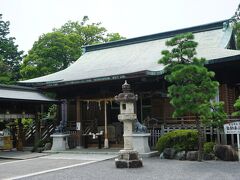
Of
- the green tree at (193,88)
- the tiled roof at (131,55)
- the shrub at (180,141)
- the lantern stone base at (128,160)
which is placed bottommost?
the lantern stone base at (128,160)

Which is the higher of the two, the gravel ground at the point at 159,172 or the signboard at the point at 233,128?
the signboard at the point at 233,128

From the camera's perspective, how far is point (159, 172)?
32.4 ft

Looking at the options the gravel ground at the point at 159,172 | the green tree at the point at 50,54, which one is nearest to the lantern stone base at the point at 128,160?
the gravel ground at the point at 159,172

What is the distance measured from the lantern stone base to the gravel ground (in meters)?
0.26

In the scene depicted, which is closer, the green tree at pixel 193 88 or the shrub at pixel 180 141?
the green tree at pixel 193 88

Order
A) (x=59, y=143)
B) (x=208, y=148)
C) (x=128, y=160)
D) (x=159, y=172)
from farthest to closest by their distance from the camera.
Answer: (x=59, y=143) < (x=208, y=148) < (x=128, y=160) < (x=159, y=172)

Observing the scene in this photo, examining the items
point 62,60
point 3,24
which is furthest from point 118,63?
point 3,24

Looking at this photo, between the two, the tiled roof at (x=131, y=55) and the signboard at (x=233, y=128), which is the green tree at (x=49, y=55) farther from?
the signboard at (x=233, y=128)

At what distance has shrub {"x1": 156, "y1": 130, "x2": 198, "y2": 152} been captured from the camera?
42.7 feet

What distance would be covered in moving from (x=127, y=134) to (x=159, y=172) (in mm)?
2123

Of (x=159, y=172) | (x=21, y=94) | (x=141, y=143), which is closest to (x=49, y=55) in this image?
(x=21, y=94)

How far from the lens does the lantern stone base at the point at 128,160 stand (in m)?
11.0

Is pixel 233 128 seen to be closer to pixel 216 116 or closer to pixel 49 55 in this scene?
pixel 216 116

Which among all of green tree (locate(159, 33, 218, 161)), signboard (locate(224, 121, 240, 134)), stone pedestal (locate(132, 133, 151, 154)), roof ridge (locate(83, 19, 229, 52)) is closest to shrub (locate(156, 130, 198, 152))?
stone pedestal (locate(132, 133, 151, 154))
